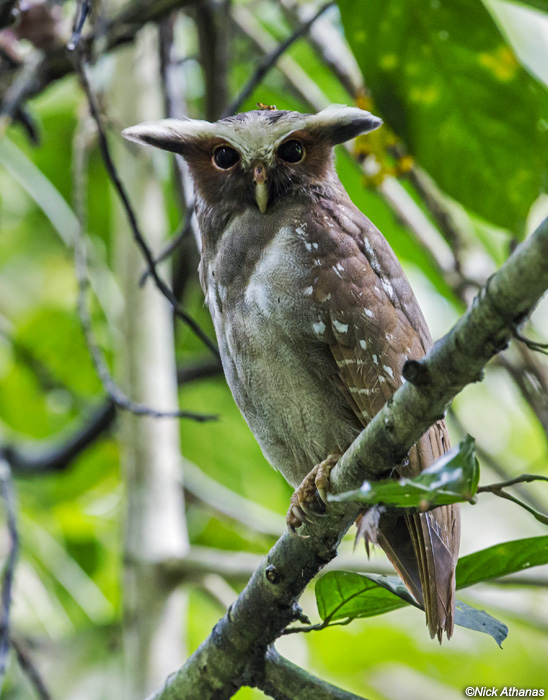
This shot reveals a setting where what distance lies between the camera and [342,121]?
2076 mm

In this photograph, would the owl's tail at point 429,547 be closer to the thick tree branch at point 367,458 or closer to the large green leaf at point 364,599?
the large green leaf at point 364,599

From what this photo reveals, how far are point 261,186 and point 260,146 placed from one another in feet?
0.34

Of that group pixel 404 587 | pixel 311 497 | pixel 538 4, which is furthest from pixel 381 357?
pixel 538 4

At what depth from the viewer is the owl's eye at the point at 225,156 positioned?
2082 millimetres

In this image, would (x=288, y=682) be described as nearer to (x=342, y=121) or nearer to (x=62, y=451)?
Answer: (x=342, y=121)

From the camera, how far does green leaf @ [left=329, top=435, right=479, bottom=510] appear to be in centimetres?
113

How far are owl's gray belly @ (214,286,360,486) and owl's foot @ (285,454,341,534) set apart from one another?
190 millimetres

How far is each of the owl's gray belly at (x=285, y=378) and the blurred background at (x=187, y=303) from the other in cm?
47

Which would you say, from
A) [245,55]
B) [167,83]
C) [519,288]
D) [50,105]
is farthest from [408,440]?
[50,105]

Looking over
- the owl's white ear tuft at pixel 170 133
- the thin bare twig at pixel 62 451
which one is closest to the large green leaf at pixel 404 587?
the owl's white ear tuft at pixel 170 133

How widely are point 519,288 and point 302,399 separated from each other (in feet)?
3.16

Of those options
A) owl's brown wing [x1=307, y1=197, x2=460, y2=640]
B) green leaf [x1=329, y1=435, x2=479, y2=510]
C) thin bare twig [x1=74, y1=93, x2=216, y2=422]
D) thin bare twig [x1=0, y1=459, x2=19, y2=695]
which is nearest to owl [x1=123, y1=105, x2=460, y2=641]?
owl's brown wing [x1=307, y1=197, x2=460, y2=640]

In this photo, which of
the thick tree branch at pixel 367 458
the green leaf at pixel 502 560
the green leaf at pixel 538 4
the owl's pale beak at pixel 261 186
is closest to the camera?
the thick tree branch at pixel 367 458

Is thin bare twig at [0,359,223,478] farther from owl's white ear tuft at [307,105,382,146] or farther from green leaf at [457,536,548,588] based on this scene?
green leaf at [457,536,548,588]
